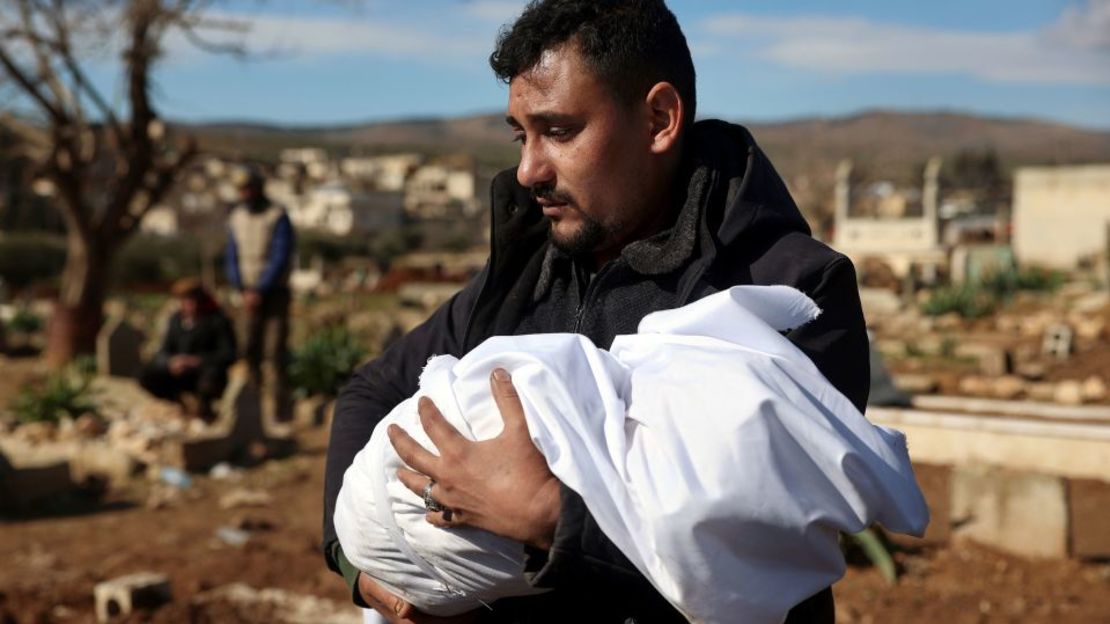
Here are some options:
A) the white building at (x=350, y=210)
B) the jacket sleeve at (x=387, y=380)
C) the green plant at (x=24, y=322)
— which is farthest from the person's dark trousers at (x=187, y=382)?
the white building at (x=350, y=210)

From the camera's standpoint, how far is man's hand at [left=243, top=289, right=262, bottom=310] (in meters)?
9.49

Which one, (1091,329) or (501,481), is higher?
(501,481)

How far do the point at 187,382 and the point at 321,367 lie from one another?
1281mm

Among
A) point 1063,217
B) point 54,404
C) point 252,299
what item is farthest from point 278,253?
point 1063,217

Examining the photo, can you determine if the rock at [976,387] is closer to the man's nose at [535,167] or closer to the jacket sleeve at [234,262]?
the jacket sleeve at [234,262]

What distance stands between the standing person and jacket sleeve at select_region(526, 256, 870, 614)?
314 inches

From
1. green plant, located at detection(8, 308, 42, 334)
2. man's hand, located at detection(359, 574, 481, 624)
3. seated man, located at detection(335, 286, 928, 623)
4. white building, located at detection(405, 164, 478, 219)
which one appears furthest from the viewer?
white building, located at detection(405, 164, 478, 219)

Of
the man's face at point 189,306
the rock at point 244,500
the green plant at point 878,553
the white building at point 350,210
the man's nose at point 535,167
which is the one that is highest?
the man's nose at point 535,167

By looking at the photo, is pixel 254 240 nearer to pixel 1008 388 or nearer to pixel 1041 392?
pixel 1008 388

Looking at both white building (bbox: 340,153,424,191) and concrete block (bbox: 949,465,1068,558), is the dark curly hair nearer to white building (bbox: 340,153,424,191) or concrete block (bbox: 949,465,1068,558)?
concrete block (bbox: 949,465,1068,558)

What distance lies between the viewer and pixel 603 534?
1.53m

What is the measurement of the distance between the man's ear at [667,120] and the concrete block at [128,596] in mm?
4178

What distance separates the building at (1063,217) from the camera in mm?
30500

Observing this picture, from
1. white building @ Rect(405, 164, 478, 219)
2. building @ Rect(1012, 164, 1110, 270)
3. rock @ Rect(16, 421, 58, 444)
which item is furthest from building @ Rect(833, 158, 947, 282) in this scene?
white building @ Rect(405, 164, 478, 219)
